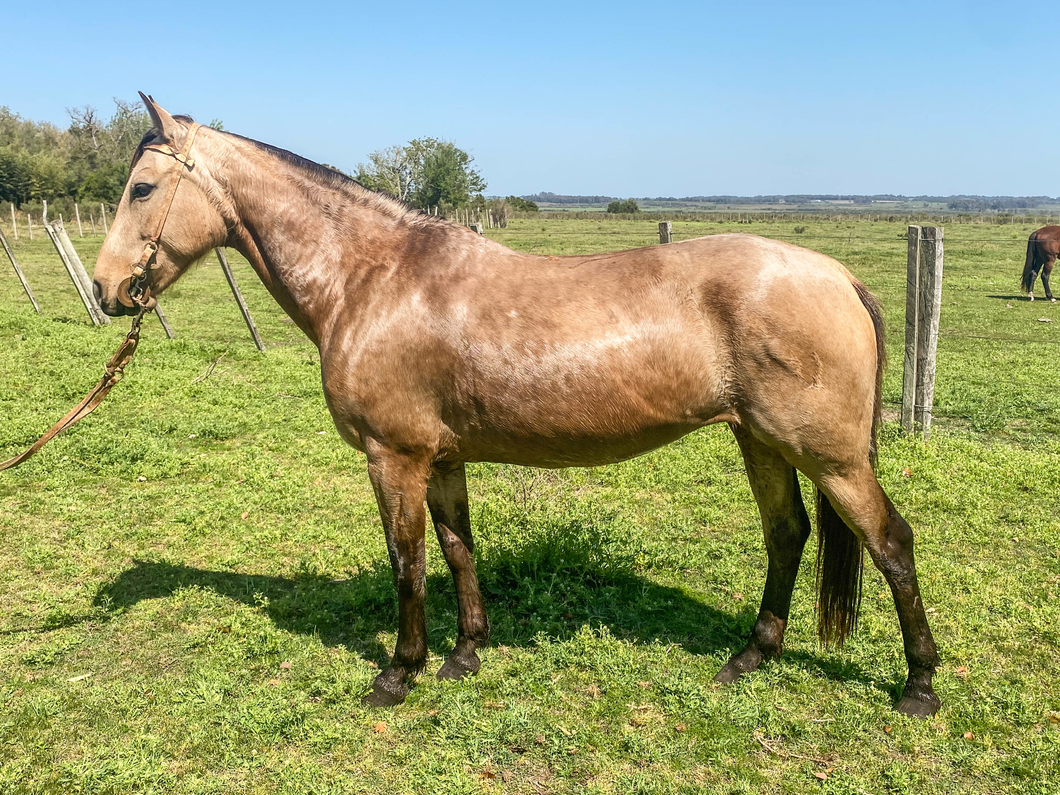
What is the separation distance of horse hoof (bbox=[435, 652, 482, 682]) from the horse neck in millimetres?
1926

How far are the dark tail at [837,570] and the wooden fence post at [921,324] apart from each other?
440 cm

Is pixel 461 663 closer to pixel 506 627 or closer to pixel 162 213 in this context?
pixel 506 627

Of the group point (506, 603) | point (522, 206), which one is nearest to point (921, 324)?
point (506, 603)

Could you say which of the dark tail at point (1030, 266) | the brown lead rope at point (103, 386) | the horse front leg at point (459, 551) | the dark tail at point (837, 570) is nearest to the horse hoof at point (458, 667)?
the horse front leg at point (459, 551)

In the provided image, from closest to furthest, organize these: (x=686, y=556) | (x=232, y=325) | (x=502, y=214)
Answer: (x=686, y=556) → (x=232, y=325) → (x=502, y=214)

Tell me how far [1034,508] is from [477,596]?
15.6 feet

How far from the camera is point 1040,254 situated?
17312 millimetres

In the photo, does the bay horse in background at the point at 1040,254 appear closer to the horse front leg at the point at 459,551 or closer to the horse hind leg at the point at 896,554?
the horse hind leg at the point at 896,554

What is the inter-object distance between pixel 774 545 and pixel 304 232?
10.0 ft

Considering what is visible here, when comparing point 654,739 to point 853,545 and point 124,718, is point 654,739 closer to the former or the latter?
point 853,545

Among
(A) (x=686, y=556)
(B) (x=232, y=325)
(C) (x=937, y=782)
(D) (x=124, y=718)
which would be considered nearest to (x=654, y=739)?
(C) (x=937, y=782)

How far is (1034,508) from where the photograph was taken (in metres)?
5.88

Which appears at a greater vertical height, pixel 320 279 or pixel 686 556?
pixel 320 279

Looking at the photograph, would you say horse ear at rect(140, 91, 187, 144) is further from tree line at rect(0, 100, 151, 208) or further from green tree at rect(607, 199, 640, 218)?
green tree at rect(607, 199, 640, 218)
